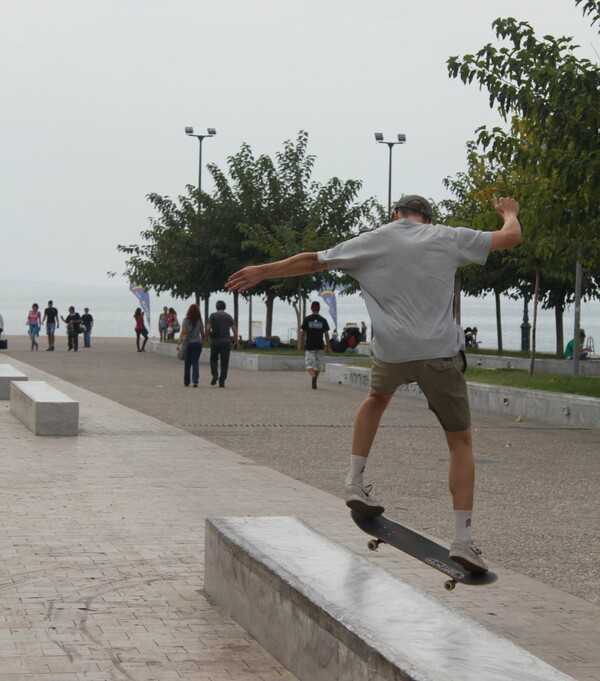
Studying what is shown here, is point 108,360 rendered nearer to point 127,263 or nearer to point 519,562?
point 127,263

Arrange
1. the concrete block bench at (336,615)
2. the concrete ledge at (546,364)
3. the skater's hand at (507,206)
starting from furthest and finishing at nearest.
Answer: the concrete ledge at (546,364) → the skater's hand at (507,206) → the concrete block bench at (336,615)

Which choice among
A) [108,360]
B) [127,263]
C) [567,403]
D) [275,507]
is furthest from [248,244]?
[275,507]

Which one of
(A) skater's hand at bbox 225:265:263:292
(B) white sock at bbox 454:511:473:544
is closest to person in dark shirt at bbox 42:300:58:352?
(A) skater's hand at bbox 225:265:263:292

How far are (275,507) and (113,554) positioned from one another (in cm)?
212

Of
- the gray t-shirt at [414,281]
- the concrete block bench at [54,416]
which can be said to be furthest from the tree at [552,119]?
the gray t-shirt at [414,281]

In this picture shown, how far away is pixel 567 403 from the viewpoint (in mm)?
17969

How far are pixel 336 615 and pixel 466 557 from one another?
48.5 inches

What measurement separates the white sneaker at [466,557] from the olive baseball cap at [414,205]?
5.26 feet

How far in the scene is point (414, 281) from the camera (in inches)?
232

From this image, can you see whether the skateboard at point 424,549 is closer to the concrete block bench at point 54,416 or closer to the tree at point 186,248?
the concrete block bench at point 54,416

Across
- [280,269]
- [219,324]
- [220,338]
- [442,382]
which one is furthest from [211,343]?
[442,382]

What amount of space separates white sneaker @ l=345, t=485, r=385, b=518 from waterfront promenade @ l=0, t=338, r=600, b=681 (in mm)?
629

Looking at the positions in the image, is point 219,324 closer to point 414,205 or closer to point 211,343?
point 211,343

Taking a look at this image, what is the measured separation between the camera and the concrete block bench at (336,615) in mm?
4004
